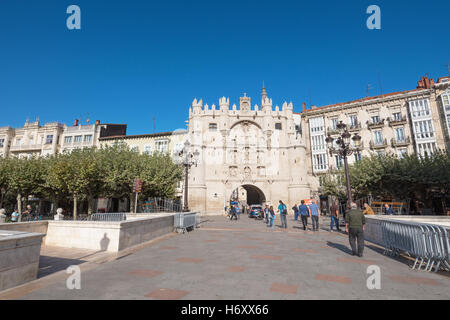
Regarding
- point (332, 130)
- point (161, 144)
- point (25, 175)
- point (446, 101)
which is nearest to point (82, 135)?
point (161, 144)

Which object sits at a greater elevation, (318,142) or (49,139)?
(49,139)

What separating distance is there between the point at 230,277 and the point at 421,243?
546cm

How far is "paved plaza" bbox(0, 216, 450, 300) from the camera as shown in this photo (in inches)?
156

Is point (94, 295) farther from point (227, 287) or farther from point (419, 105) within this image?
point (419, 105)

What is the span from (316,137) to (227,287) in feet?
123

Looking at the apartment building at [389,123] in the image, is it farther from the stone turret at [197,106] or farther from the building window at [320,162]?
the stone turret at [197,106]

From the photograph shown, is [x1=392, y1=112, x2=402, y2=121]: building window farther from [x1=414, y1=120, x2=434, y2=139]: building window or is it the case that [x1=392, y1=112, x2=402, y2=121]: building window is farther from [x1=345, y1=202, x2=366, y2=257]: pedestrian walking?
[x1=345, y1=202, x2=366, y2=257]: pedestrian walking

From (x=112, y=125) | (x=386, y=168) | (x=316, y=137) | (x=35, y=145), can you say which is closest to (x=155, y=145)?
(x=112, y=125)

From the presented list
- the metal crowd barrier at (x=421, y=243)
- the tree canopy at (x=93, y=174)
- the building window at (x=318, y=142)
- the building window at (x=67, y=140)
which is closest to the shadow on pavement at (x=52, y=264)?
the metal crowd barrier at (x=421, y=243)

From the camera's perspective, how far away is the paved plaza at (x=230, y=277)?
397 cm

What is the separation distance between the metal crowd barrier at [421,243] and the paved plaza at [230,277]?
0.39 metres

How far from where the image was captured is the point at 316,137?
125 feet

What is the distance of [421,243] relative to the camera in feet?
20.2

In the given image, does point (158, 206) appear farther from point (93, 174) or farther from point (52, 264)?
point (52, 264)
